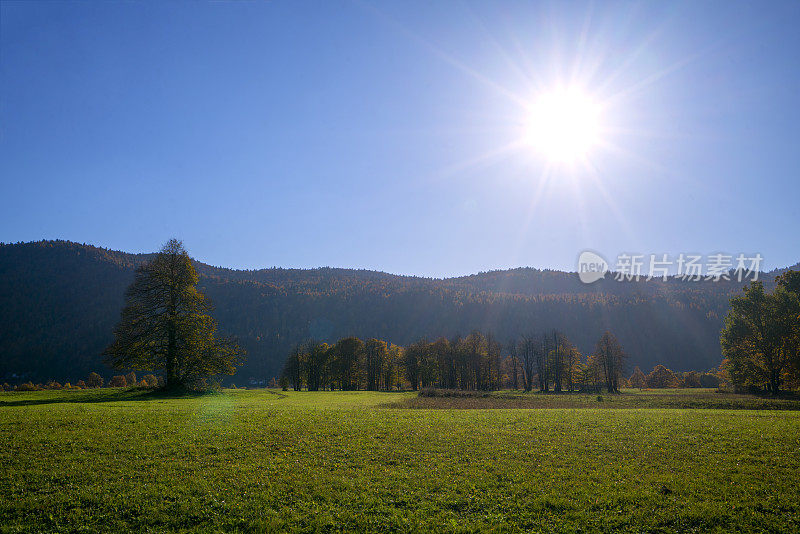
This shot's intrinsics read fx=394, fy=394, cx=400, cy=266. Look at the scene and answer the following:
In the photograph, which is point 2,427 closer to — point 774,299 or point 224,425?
point 224,425

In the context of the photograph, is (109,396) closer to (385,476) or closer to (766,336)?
(385,476)

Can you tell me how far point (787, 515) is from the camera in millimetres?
12602

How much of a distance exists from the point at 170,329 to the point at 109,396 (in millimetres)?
10357

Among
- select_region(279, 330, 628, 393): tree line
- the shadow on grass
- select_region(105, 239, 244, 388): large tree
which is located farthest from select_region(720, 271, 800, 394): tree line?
the shadow on grass

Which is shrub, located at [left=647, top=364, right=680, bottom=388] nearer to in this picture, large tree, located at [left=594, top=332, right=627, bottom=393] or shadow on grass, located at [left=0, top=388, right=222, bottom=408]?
large tree, located at [left=594, top=332, right=627, bottom=393]

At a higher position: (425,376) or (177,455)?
(177,455)

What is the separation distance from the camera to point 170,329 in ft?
163

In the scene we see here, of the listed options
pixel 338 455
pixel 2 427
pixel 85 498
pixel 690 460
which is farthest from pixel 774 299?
pixel 2 427

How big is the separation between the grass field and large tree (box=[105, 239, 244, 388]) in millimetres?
25573

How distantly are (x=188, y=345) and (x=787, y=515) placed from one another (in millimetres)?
54749

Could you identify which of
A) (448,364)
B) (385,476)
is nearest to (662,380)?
(448,364)

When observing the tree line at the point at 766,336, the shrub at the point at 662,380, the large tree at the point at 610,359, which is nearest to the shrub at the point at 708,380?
the shrub at the point at 662,380

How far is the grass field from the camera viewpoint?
12453 mm

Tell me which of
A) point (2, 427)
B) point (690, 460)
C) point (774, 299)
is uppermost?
point (774, 299)
